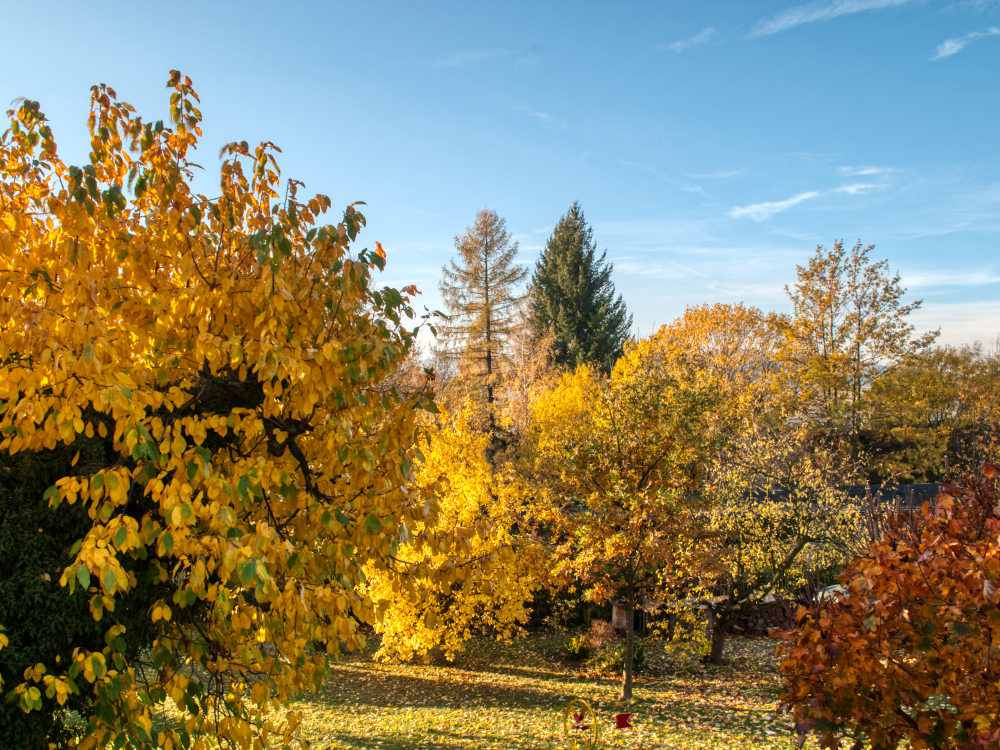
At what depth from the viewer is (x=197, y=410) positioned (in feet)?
11.4

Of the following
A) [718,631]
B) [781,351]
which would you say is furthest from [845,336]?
[718,631]

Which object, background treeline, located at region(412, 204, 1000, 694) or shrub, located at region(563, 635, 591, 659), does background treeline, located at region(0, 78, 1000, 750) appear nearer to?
background treeline, located at region(412, 204, 1000, 694)

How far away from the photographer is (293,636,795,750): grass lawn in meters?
8.16

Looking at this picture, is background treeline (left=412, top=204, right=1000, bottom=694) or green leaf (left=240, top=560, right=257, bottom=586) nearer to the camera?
green leaf (left=240, top=560, right=257, bottom=586)

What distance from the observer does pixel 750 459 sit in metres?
13.0

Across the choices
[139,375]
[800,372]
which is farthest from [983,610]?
[800,372]

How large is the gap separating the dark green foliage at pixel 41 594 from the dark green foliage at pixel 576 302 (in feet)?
109

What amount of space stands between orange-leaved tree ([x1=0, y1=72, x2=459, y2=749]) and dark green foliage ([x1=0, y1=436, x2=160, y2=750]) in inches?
2.6

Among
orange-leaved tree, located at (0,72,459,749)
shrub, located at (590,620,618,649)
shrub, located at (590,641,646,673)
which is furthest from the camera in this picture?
shrub, located at (590,620,618,649)

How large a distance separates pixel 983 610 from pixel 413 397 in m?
2.84

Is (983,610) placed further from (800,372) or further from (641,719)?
(800,372)

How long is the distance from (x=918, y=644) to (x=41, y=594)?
13.9 feet

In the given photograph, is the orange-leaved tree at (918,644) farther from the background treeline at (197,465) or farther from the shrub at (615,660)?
the shrub at (615,660)

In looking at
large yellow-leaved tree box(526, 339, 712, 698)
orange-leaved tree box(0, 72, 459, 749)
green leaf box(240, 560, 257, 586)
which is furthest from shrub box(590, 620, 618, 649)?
green leaf box(240, 560, 257, 586)
